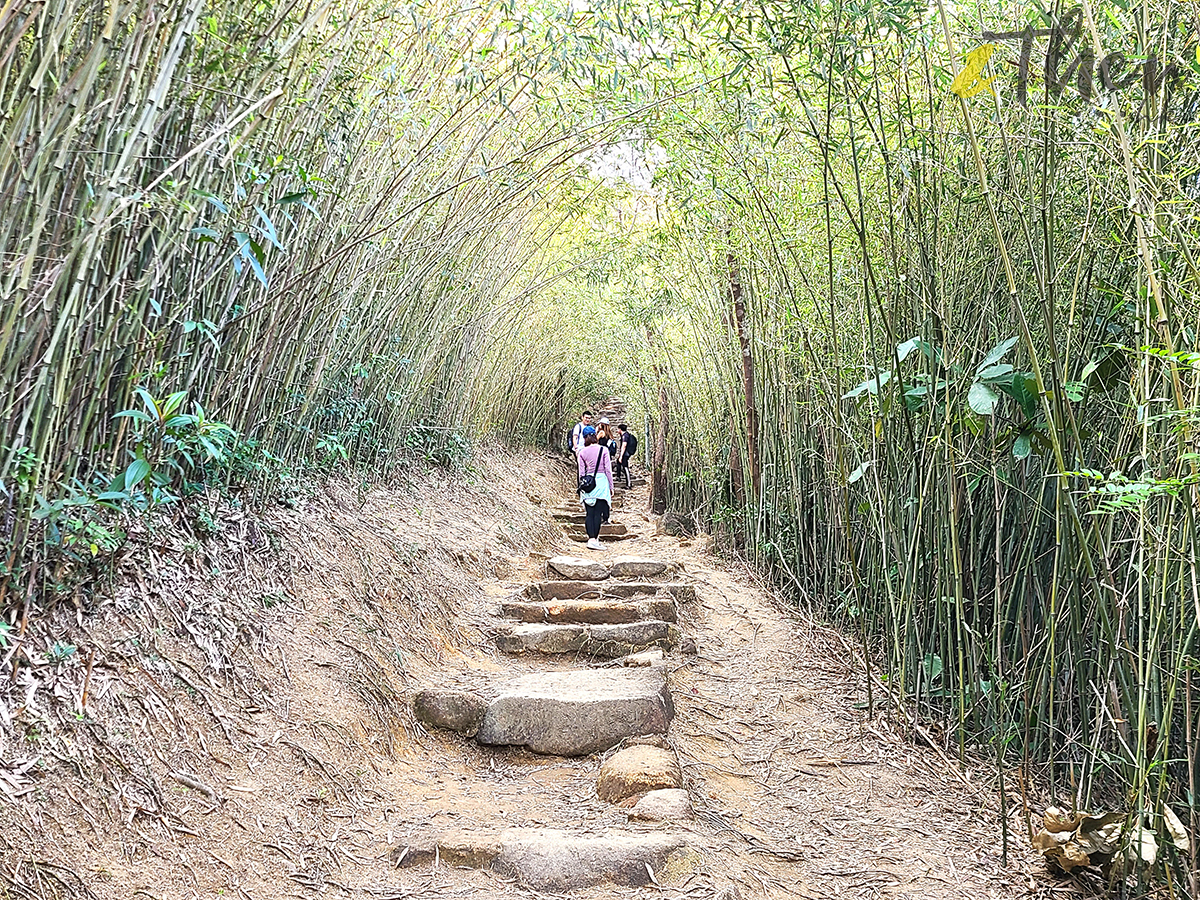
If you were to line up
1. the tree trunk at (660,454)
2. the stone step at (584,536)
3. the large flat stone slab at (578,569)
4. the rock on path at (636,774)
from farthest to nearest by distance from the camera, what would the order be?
the tree trunk at (660,454) < the stone step at (584,536) < the large flat stone slab at (578,569) < the rock on path at (636,774)

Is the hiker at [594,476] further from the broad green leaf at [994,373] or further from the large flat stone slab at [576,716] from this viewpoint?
the broad green leaf at [994,373]

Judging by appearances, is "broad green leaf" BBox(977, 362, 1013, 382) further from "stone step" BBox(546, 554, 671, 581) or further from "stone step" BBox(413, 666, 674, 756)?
"stone step" BBox(546, 554, 671, 581)

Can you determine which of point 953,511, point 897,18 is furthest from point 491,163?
point 953,511

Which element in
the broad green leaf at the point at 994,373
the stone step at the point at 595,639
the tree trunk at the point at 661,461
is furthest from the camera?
the tree trunk at the point at 661,461

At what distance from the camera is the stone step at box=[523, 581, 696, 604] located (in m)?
4.04

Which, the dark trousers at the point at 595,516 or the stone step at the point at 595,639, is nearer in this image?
the stone step at the point at 595,639

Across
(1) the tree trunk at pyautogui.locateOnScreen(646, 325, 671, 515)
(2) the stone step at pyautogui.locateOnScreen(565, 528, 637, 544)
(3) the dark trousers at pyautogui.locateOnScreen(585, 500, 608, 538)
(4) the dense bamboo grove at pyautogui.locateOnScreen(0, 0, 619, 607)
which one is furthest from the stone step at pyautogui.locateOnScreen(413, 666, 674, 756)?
(1) the tree trunk at pyautogui.locateOnScreen(646, 325, 671, 515)

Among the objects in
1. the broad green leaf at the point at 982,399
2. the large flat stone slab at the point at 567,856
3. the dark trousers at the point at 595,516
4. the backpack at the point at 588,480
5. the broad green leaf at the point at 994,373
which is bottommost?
the large flat stone slab at the point at 567,856

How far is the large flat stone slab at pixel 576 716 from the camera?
260 cm

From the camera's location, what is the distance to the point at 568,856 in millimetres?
1894

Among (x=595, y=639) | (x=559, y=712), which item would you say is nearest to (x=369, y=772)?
(x=559, y=712)

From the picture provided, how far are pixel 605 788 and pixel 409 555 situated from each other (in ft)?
5.77

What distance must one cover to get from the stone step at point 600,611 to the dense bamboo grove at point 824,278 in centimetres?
69

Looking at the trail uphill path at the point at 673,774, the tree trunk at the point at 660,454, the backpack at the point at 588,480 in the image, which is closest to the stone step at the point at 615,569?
the trail uphill path at the point at 673,774
